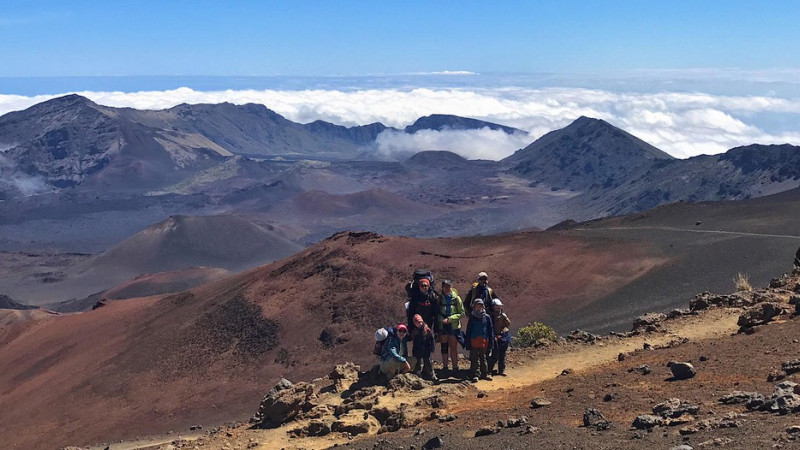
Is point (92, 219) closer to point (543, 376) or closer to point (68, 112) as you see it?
point (68, 112)

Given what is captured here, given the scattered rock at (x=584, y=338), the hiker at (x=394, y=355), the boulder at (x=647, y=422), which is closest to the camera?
the boulder at (x=647, y=422)

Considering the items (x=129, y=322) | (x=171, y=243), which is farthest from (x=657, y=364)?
(x=171, y=243)

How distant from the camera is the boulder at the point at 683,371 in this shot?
417 inches

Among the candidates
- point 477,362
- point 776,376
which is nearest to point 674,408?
point 776,376

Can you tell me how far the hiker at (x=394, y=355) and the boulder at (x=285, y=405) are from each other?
1234mm

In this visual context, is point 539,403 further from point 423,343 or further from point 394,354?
point 394,354

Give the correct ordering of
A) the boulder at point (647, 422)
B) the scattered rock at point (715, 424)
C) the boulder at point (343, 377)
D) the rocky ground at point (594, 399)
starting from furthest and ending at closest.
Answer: the boulder at point (343, 377)
the boulder at point (647, 422)
the rocky ground at point (594, 399)
the scattered rock at point (715, 424)

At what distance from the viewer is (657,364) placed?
11789 millimetres

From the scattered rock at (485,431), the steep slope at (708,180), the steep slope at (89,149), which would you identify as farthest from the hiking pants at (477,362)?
the steep slope at (89,149)

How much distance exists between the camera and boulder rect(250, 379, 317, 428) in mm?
12406

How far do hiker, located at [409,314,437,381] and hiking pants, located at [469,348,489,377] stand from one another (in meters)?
0.61

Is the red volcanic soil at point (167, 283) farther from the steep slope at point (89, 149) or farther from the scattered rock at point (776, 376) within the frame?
the steep slope at point (89, 149)

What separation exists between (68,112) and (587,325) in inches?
7085

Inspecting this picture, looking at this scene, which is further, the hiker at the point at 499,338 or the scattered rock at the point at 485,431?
the hiker at the point at 499,338
